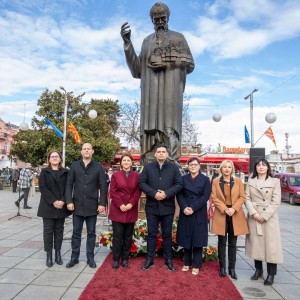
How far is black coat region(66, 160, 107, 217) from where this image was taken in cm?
493

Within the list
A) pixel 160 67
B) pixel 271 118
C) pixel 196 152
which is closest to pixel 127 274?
pixel 160 67

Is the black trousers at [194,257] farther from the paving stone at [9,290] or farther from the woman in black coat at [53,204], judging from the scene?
the paving stone at [9,290]

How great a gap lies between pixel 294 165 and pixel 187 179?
3970 cm

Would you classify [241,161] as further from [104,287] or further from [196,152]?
[104,287]

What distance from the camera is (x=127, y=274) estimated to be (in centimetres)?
450

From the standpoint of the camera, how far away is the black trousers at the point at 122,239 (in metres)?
4.87

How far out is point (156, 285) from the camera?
409cm

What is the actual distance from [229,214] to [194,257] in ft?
2.56

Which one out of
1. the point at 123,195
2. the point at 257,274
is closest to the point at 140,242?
the point at 123,195

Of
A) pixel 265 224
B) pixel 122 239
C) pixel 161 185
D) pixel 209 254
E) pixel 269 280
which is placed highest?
pixel 161 185

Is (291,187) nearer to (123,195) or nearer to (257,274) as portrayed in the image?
(257,274)

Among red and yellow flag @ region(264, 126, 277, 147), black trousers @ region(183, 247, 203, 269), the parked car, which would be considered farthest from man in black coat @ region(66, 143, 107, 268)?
red and yellow flag @ region(264, 126, 277, 147)

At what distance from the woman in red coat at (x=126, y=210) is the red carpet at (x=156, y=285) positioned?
26cm

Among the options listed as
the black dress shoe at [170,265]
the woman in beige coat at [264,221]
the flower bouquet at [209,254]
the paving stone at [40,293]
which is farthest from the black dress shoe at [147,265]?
the woman in beige coat at [264,221]
